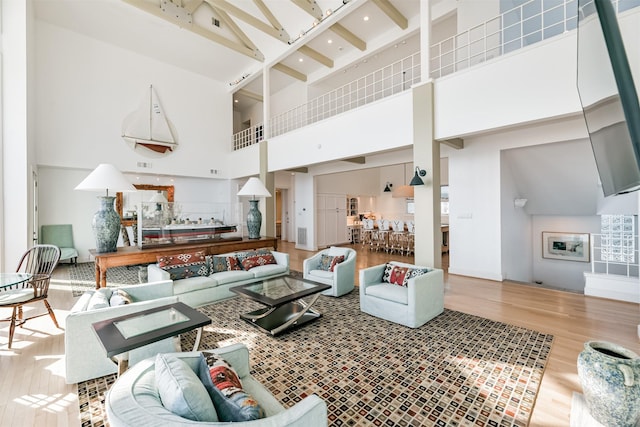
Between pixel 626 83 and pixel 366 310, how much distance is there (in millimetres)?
3369

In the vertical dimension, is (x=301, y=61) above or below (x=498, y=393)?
above

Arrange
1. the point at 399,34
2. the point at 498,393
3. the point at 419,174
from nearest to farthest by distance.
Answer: the point at 498,393 → the point at 419,174 → the point at 399,34

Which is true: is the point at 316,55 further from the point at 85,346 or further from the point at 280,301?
the point at 85,346

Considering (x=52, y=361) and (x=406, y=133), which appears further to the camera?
(x=406, y=133)

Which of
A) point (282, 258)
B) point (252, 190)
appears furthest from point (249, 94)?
point (282, 258)

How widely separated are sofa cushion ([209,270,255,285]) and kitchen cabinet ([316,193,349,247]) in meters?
5.20

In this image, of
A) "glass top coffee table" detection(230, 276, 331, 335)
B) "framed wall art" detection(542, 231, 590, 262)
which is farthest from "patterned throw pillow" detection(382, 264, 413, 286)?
"framed wall art" detection(542, 231, 590, 262)

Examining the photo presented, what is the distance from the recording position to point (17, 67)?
4910 mm

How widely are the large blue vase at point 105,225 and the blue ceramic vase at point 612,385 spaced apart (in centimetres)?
521

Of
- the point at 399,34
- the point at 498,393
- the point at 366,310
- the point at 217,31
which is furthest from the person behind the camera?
the point at 217,31

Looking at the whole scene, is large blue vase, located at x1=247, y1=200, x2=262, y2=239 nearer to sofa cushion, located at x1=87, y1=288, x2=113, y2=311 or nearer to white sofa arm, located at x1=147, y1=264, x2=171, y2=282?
white sofa arm, located at x1=147, y1=264, x2=171, y2=282

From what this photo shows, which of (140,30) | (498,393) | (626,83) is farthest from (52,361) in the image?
(140,30)

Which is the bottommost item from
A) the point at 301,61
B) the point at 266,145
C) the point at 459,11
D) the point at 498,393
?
the point at 498,393

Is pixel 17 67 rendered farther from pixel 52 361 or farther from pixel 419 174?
pixel 419 174
